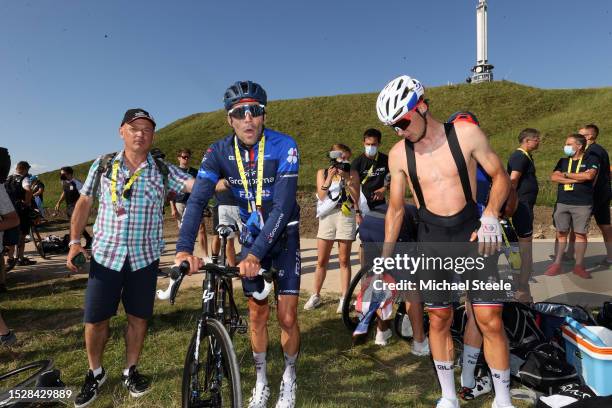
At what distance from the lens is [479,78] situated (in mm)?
80938

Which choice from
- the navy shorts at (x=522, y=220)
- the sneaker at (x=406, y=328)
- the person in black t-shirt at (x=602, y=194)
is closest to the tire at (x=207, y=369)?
the sneaker at (x=406, y=328)

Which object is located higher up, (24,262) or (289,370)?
(24,262)

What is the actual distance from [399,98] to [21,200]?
9.46 metres

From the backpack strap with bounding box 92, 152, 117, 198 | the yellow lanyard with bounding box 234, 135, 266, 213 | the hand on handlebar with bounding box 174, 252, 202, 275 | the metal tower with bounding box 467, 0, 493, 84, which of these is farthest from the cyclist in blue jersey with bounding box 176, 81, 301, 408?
the metal tower with bounding box 467, 0, 493, 84

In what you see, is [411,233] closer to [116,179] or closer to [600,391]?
[600,391]

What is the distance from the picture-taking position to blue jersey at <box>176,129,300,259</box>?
306cm

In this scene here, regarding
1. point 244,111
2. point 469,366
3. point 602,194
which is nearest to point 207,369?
point 244,111

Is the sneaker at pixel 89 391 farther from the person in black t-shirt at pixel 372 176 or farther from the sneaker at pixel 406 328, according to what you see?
the person in black t-shirt at pixel 372 176

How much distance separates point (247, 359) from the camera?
14.7 ft

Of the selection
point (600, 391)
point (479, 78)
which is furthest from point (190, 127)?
point (479, 78)

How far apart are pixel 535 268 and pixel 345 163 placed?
5002mm

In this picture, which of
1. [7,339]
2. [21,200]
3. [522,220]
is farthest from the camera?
[21,200]

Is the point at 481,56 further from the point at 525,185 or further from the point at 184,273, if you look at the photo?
the point at 184,273

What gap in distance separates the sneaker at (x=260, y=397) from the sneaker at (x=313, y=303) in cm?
257
